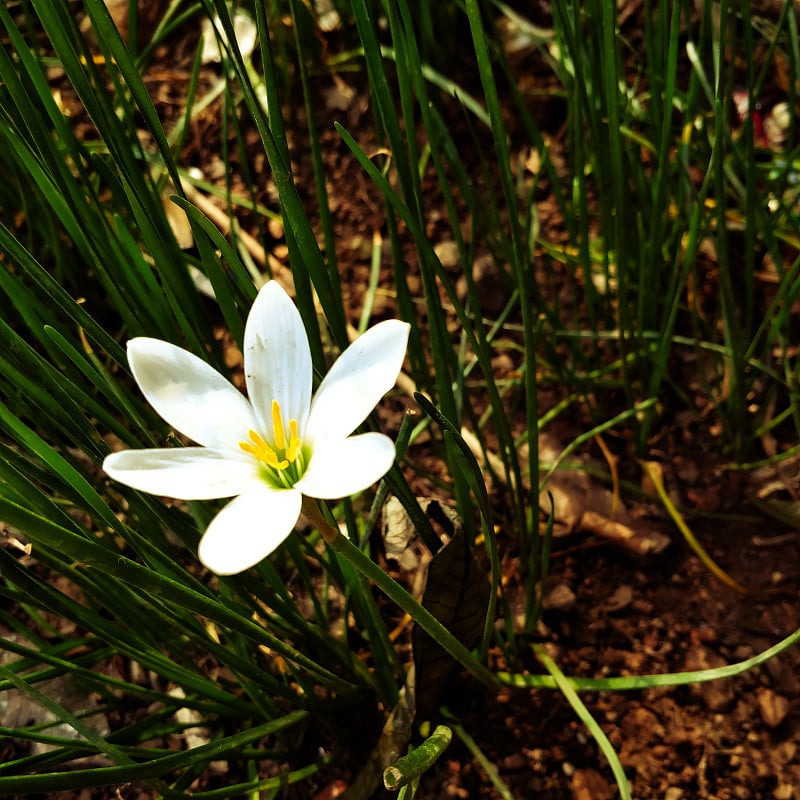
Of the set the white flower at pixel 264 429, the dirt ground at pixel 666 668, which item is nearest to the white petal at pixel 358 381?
the white flower at pixel 264 429

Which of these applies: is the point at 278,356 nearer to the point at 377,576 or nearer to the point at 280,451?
the point at 280,451

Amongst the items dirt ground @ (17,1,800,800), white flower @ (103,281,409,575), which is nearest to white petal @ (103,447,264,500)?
white flower @ (103,281,409,575)

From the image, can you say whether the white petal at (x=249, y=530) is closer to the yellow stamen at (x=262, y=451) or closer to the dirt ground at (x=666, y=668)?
the yellow stamen at (x=262, y=451)

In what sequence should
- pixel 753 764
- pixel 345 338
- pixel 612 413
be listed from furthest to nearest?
pixel 612 413
pixel 753 764
pixel 345 338

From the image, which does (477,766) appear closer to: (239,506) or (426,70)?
Result: (239,506)

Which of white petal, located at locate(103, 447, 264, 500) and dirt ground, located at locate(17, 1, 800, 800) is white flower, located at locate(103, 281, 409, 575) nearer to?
white petal, located at locate(103, 447, 264, 500)

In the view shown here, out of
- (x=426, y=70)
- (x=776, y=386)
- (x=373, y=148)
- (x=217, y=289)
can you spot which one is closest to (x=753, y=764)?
(x=776, y=386)

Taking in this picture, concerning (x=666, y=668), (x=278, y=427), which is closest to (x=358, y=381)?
(x=278, y=427)
